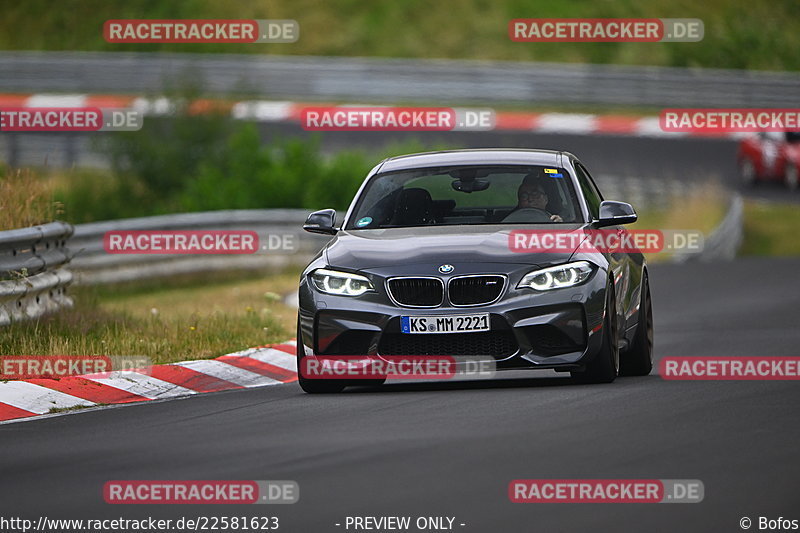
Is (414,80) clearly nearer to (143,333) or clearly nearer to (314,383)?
(143,333)

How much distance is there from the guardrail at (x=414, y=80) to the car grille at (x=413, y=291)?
2767cm

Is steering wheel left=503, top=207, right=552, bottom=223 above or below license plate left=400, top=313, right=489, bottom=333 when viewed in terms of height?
above

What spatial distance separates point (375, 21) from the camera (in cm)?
5091

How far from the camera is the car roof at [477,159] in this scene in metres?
12.0

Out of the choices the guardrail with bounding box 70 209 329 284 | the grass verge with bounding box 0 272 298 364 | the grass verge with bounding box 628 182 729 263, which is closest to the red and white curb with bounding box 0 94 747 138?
the grass verge with bounding box 628 182 729 263

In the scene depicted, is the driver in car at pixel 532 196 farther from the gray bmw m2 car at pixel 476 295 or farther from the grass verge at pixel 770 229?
the grass verge at pixel 770 229

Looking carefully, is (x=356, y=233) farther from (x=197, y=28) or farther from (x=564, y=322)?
(x=197, y=28)

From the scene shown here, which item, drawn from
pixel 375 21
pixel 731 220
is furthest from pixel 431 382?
pixel 375 21

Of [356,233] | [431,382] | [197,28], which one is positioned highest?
[197,28]

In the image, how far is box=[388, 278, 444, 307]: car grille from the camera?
10.6 m

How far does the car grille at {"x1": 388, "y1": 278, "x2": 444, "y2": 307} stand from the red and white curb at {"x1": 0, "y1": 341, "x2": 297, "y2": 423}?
68.3 inches

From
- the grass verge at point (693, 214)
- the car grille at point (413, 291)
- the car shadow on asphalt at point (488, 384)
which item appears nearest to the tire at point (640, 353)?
the car shadow on asphalt at point (488, 384)

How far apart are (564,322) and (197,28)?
4269 cm

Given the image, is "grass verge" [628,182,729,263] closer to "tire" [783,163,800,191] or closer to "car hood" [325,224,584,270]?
"tire" [783,163,800,191]
